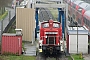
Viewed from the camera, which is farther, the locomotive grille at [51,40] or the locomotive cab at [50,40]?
the locomotive grille at [51,40]

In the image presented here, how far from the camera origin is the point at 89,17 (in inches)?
1222

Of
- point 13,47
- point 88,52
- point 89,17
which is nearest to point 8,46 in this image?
point 13,47

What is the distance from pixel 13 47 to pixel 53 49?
2.98 meters

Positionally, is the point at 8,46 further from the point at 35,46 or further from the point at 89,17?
the point at 89,17

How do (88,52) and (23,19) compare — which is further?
(23,19)

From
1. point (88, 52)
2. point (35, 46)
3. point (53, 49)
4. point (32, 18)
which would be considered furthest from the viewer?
point (32, 18)

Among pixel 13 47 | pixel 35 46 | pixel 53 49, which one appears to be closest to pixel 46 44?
pixel 53 49

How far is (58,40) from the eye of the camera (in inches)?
947

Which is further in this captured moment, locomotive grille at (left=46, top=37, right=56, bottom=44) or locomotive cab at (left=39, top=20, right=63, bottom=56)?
locomotive grille at (left=46, top=37, right=56, bottom=44)

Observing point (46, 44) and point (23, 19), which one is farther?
point (23, 19)

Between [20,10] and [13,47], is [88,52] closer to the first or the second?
[13,47]

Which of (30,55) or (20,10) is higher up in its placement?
(20,10)

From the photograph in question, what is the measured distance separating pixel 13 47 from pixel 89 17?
32.8ft

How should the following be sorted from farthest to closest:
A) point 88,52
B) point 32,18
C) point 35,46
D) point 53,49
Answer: point 32,18, point 35,46, point 88,52, point 53,49
